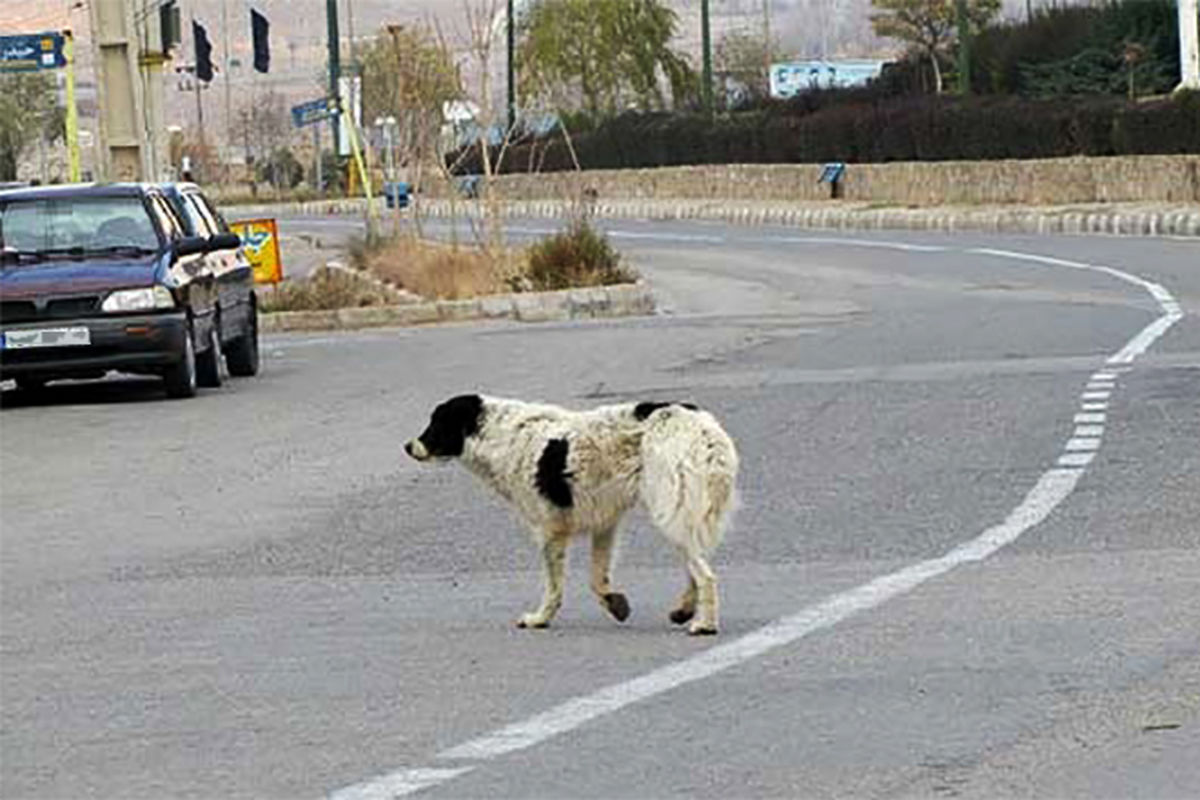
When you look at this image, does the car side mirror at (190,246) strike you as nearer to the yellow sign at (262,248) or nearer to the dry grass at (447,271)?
the dry grass at (447,271)

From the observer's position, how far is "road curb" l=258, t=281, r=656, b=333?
29.7 m

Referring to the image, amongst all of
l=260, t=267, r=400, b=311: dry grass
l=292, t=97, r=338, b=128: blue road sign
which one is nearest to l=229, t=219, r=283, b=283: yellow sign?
l=260, t=267, r=400, b=311: dry grass

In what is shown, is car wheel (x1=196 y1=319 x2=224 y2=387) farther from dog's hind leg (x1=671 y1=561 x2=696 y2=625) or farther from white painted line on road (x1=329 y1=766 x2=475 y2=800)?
white painted line on road (x1=329 y1=766 x2=475 y2=800)

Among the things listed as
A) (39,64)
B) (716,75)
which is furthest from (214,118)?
(39,64)

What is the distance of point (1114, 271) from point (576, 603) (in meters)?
23.0

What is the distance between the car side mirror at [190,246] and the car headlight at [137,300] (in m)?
0.46

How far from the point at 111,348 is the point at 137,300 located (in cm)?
40

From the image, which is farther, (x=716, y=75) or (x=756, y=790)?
Answer: (x=716, y=75)

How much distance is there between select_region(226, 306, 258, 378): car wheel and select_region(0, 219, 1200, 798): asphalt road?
2.81 feet

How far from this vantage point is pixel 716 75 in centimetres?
11538

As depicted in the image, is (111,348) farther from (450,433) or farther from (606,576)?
(606,576)

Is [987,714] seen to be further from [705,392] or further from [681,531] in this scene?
[705,392]

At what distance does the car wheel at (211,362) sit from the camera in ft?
71.7

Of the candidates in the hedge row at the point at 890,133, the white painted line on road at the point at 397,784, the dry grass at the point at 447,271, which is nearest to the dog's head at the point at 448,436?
the white painted line on road at the point at 397,784
